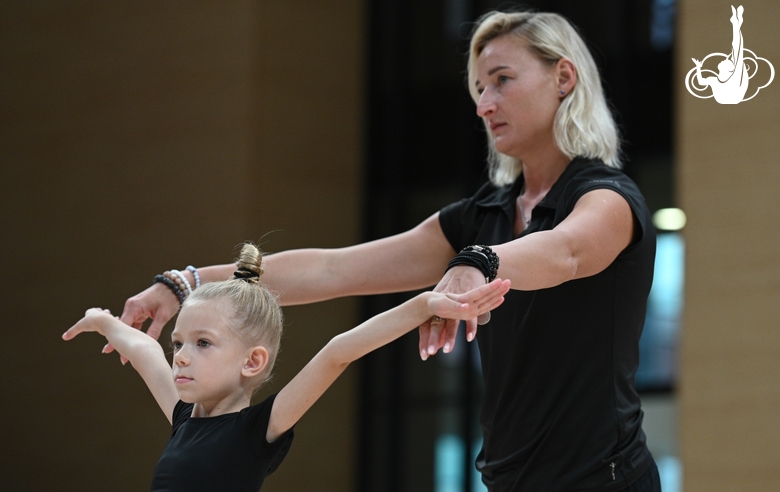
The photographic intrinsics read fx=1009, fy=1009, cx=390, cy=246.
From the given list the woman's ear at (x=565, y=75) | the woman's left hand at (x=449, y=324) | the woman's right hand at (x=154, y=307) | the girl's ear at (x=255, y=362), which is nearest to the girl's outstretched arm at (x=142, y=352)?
the woman's right hand at (x=154, y=307)

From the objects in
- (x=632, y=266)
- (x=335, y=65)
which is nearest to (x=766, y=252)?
(x=632, y=266)

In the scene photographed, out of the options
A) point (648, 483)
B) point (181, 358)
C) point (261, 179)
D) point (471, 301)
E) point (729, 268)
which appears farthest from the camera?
point (261, 179)

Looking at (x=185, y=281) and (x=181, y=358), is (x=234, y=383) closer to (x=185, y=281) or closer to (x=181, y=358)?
(x=181, y=358)

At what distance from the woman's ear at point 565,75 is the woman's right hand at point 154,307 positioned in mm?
1059

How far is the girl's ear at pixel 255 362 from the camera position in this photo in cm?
209

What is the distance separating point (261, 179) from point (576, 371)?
402 centimetres

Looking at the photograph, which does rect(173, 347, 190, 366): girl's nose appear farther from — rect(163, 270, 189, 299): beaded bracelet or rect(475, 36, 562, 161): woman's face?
rect(475, 36, 562, 161): woman's face

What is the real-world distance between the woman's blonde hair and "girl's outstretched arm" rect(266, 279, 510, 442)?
71cm

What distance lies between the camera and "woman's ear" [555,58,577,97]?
2.46 meters

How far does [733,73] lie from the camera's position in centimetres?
411

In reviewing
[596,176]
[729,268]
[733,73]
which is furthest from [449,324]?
[733,73]

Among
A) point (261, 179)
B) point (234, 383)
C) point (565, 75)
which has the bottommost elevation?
point (261, 179)

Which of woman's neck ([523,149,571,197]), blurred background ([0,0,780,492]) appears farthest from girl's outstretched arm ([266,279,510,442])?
blurred background ([0,0,780,492])

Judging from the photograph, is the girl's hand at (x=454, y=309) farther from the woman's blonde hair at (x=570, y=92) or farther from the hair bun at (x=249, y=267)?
the woman's blonde hair at (x=570, y=92)
